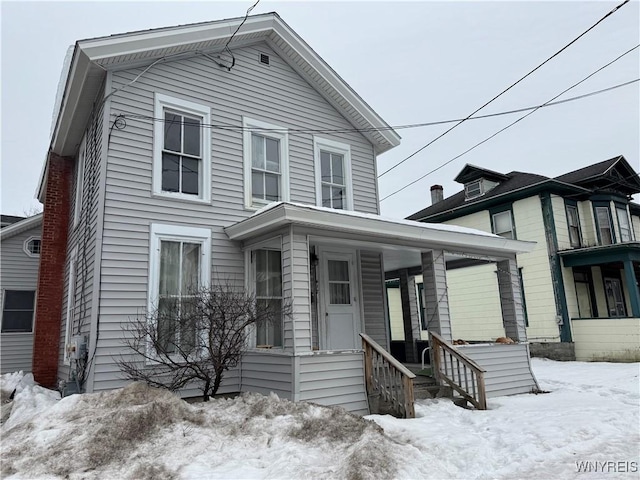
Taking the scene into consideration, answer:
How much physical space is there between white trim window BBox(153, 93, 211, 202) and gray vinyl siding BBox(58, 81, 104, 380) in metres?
0.93

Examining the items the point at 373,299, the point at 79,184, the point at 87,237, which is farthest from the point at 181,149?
the point at 373,299

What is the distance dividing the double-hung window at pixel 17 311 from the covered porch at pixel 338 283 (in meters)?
8.85

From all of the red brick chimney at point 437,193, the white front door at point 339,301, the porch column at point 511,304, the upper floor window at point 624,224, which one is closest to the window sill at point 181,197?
the white front door at point 339,301

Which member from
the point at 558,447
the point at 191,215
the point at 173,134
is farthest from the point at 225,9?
the point at 558,447

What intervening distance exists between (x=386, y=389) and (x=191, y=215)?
4365 mm

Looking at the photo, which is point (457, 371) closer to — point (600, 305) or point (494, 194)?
point (494, 194)

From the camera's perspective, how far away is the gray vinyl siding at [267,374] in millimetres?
6664

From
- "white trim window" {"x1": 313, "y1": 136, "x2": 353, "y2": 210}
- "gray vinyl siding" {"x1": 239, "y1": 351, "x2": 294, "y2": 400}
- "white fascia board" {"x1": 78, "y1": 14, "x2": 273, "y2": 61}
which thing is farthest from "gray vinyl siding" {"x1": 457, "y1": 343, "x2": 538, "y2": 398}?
"white fascia board" {"x1": 78, "y1": 14, "x2": 273, "y2": 61}

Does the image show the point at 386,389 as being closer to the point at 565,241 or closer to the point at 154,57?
the point at 154,57

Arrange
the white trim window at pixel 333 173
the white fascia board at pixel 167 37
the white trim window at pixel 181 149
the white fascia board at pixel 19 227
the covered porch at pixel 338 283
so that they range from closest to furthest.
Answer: the covered porch at pixel 338 283 → the white fascia board at pixel 167 37 → the white trim window at pixel 181 149 → the white trim window at pixel 333 173 → the white fascia board at pixel 19 227

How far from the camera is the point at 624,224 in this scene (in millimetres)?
17078

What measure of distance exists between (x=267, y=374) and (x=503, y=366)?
15.9 feet

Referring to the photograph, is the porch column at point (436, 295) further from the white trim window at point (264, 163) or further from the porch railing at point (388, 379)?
the white trim window at point (264, 163)

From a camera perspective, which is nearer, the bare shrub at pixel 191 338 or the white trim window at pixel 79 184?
the bare shrub at pixel 191 338
